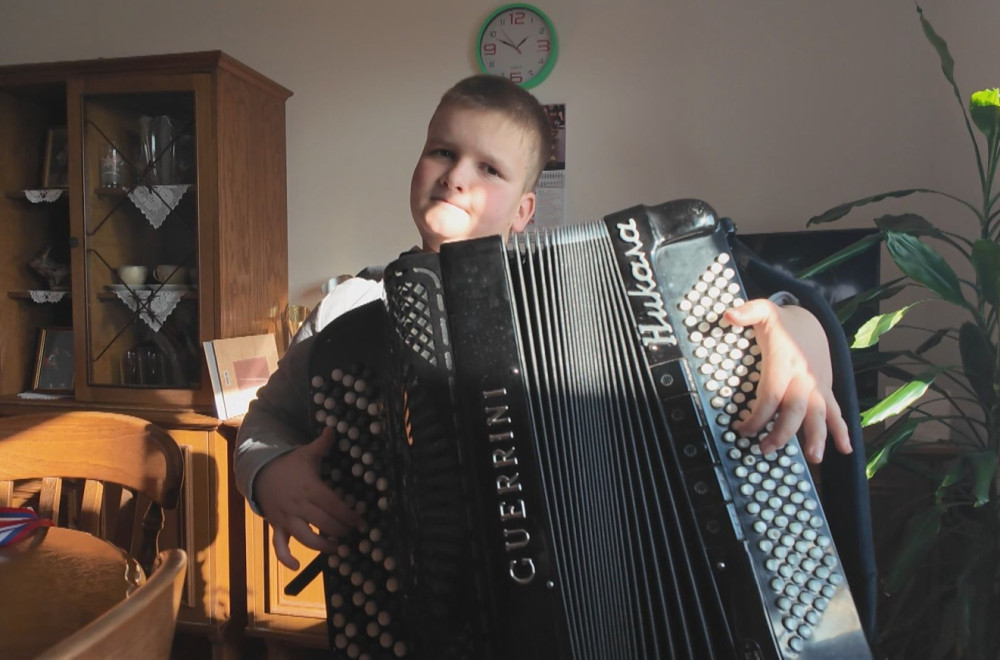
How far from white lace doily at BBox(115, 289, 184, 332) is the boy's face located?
1.22m

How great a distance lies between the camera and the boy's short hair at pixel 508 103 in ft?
2.94

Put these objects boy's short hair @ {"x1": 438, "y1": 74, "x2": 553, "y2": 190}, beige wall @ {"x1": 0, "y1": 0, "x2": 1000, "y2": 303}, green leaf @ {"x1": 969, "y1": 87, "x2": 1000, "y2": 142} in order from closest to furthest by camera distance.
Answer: boy's short hair @ {"x1": 438, "y1": 74, "x2": 553, "y2": 190} < green leaf @ {"x1": 969, "y1": 87, "x2": 1000, "y2": 142} < beige wall @ {"x1": 0, "y1": 0, "x2": 1000, "y2": 303}

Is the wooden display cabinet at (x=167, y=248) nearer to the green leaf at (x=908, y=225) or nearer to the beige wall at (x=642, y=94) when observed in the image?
the beige wall at (x=642, y=94)

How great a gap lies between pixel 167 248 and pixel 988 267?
6.45ft

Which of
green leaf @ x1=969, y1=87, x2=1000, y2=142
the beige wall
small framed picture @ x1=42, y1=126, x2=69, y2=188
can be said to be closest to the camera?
green leaf @ x1=969, y1=87, x2=1000, y2=142

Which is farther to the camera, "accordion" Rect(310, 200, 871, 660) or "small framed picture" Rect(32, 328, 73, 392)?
"small framed picture" Rect(32, 328, 73, 392)

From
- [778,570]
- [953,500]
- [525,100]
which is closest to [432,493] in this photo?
[778,570]

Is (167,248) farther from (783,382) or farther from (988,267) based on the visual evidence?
(988,267)

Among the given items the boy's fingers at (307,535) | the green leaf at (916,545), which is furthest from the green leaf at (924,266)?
the boy's fingers at (307,535)

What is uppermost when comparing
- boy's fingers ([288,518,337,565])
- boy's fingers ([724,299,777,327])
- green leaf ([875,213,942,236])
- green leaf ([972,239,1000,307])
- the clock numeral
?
the clock numeral

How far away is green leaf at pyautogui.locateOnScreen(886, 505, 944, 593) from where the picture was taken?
1152 mm

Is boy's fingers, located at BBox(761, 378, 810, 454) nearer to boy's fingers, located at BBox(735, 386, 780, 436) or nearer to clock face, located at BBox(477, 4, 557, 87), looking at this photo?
boy's fingers, located at BBox(735, 386, 780, 436)

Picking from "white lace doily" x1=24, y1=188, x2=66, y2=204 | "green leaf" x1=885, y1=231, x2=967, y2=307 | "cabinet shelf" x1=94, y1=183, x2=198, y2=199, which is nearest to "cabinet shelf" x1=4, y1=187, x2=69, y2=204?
"white lace doily" x1=24, y1=188, x2=66, y2=204

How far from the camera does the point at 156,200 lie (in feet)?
5.95
